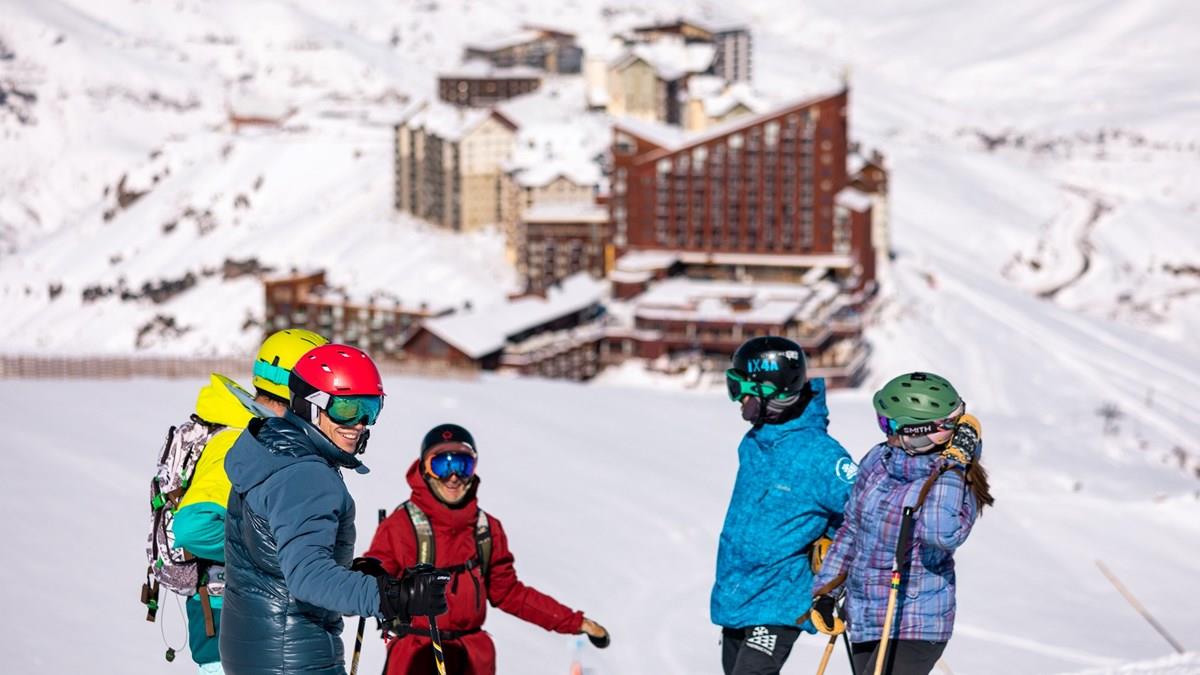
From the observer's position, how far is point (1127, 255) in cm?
11000

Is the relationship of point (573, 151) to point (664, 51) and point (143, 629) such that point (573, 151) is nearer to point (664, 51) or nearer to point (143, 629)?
point (664, 51)

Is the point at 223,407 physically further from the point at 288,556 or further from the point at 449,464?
the point at 288,556

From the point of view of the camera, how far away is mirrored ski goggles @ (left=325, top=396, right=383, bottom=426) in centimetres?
536

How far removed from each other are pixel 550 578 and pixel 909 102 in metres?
162

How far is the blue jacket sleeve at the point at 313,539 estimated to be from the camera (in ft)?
16.8

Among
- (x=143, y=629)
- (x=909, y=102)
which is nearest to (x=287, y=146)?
(x=909, y=102)

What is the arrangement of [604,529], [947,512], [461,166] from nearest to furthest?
[947,512]
[604,529]
[461,166]

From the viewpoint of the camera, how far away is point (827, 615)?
6945 millimetres

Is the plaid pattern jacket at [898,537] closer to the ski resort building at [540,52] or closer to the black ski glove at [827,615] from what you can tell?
the black ski glove at [827,615]

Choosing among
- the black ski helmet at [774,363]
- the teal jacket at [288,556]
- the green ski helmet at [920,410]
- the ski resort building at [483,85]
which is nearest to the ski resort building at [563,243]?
the ski resort building at [483,85]

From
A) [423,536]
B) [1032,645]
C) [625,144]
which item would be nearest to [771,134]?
[625,144]

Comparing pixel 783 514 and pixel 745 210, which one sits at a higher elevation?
pixel 783 514

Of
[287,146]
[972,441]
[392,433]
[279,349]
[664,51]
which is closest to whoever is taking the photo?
[279,349]

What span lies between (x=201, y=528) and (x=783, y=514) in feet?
9.11
